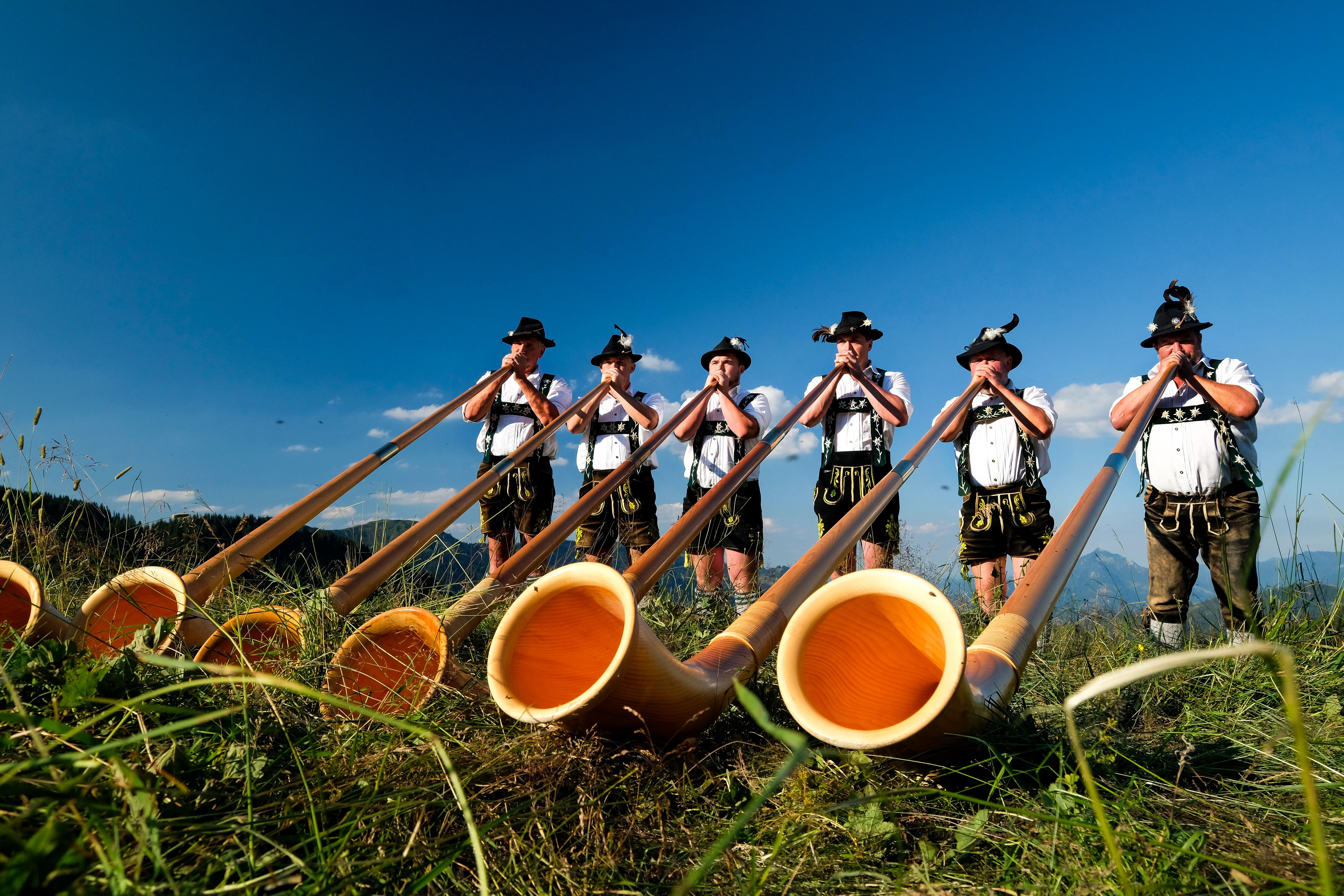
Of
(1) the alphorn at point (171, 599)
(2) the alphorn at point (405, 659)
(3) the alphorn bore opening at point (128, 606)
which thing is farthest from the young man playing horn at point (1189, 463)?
(3) the alphorn bore opening at point (128, 606)

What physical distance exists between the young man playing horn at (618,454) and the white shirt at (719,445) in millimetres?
466

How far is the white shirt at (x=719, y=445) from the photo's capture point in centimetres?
563

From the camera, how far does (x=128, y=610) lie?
97.4 inches

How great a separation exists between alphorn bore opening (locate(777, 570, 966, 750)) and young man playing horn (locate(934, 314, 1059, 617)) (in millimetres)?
3225

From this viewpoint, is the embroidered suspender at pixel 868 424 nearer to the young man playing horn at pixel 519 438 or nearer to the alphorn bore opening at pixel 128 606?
the young man playing horn at pixel 519 438

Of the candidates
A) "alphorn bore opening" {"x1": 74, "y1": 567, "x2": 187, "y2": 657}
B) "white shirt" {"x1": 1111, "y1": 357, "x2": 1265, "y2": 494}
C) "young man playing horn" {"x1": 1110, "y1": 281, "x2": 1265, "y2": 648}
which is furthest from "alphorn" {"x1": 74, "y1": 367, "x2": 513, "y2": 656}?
"white shirt" {"x1": 1111, "y1": 357, "x2": 1265, "y2": 494}

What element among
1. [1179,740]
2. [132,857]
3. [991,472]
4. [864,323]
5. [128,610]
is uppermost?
[864,323]

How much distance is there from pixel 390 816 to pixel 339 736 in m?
0.35

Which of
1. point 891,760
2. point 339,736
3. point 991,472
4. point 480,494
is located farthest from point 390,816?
point 991,472

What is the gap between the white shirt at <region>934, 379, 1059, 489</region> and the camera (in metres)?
4.81

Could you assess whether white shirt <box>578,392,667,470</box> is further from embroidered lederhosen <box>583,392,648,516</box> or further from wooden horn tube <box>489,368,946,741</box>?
wooden horn tube <box>489,368,946,741</box>

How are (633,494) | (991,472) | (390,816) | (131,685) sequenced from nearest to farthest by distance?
1. (390,816)
2. (131,685)
3. (991,472)
4. (633,494)

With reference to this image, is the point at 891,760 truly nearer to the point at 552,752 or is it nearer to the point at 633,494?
the point at 552,752

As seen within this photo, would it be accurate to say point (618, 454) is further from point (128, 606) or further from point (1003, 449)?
point (128, 606)
